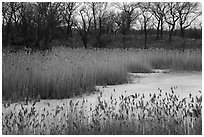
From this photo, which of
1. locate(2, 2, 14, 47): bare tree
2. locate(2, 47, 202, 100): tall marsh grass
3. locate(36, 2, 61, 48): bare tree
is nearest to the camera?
locate(2, 47, 202, 100): tall marsh grass

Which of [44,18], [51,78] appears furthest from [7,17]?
[51,78]

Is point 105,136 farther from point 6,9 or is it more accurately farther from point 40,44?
point 6,9

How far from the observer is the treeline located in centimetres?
1230

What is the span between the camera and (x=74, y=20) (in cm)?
3169

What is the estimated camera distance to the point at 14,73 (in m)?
4.76

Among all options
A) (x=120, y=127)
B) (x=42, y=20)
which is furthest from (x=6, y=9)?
(x=120, y=127)

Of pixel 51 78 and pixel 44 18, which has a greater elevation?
pixel 44 18

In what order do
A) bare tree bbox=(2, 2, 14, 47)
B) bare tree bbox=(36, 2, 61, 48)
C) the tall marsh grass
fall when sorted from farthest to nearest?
1. bare tree bbox=(2, 2, 14, 47)
2. bare tree bbox=(36, 2, 61, 48)
3. the tall marsh grass

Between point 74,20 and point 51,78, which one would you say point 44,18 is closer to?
point 51,78

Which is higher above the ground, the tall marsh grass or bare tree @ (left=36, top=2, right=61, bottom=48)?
bare tree @ (left=36, top=2, right=61, bottom=48)

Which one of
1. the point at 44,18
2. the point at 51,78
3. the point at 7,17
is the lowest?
the point at 51,78

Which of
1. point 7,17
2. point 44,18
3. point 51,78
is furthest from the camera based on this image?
point 7,17

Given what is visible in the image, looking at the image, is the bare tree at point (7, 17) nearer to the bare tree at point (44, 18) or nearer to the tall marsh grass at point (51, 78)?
the bare tree at point (44, 18)

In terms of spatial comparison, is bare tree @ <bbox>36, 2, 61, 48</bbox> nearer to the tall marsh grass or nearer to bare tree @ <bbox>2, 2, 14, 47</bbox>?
bare tree @ <bbox>2, 2, 14, 47</bbox>
